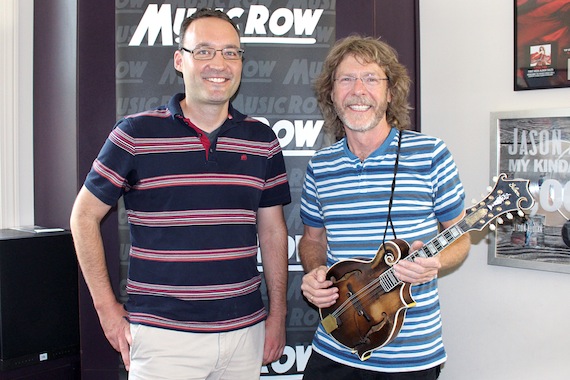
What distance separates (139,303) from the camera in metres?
1.84

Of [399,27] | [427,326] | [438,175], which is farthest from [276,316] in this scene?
[399,27]

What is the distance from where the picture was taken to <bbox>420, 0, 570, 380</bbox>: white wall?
2.27m

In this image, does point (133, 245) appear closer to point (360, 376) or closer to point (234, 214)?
point (234, 214)

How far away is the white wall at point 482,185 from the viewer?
2.27m

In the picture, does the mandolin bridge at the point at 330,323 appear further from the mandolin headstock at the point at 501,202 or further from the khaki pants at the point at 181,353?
the mandolin headstock at the point at 501,202

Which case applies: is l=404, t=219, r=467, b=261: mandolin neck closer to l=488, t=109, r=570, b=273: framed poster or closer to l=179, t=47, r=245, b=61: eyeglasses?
l=488, t=109, r=570, b=273: framed poster

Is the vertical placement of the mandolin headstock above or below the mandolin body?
above

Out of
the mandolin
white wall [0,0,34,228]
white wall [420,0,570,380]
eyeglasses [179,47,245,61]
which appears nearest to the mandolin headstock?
the mandolin

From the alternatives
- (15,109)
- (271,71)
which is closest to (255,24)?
(271,71)

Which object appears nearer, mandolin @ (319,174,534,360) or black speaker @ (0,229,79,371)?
mandolin @ (319,174,534,360)

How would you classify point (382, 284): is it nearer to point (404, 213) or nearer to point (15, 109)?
point (404, 213)

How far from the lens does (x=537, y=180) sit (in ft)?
7.43

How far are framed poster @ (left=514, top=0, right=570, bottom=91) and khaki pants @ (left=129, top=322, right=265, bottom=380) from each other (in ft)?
5.12

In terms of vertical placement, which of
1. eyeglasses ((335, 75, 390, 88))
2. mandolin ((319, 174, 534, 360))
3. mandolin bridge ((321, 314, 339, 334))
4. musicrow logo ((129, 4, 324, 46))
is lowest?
mandolin bridge ((321, 314, 339, 334))
